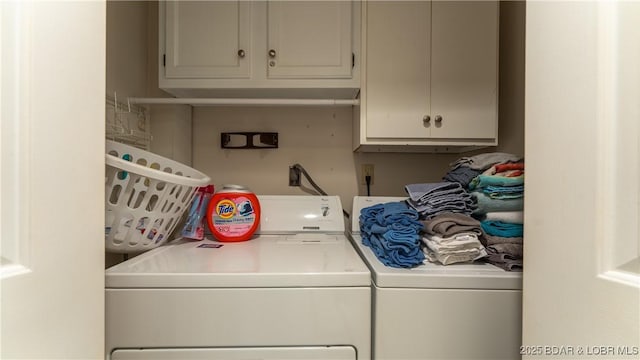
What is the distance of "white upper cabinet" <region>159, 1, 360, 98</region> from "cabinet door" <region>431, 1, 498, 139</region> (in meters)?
0.36

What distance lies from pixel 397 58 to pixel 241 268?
1094 mm

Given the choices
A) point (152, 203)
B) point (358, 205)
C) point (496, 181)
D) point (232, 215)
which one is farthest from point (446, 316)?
point (152, 203)

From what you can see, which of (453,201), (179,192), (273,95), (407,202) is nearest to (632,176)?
(453,201)

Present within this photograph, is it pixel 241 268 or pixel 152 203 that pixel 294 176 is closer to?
pixel 152 203

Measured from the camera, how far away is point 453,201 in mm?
1144

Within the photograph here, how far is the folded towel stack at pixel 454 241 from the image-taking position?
3.20 feet

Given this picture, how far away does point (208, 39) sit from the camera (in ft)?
4.78

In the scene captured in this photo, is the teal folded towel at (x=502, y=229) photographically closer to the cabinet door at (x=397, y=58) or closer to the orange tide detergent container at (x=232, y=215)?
the cabinet door at (x=397, y=58)

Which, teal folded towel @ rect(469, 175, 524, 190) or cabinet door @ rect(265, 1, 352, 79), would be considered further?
cabinet door @ rect(265, 1, 352, 79)

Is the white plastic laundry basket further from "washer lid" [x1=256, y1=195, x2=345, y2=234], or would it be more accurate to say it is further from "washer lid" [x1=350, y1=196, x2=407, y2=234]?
"washer lid" [x1=350, y1=196, x2=407, y2=234]

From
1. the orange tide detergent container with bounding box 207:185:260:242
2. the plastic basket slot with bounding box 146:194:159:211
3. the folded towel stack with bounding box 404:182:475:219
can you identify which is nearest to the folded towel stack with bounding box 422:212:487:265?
the folded towel stack with bounding box 404:182:475:219

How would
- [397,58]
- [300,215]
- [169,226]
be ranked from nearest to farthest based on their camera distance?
[169,226] < [397,58] < [300,215]

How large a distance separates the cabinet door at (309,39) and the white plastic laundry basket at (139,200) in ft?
→ 2.15

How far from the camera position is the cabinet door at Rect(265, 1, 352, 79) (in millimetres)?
1450
